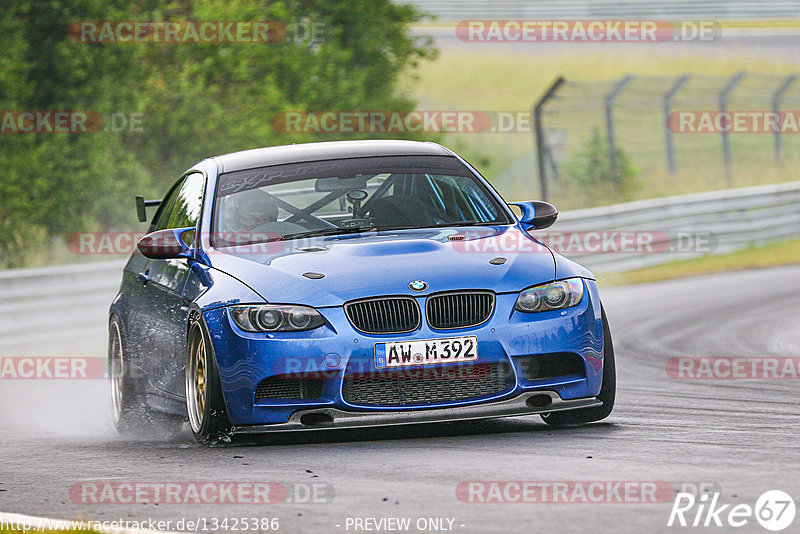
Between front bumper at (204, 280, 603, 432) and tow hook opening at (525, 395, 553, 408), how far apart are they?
0.02 meters

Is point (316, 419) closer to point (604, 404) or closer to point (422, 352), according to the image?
point (422, 352)

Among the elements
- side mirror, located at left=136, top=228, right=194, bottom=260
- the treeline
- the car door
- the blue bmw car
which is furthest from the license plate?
the treeline

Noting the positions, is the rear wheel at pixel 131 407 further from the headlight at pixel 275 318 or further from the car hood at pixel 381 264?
the headlight at pixel 275 318

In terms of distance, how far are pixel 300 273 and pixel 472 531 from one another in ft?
8.41

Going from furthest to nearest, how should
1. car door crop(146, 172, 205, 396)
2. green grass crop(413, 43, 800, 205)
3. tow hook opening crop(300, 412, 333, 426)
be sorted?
1. green grass crop(413, 43, 800, 205)
2. car door crop(146, 172, 205, 396)
3. tow hook opening crop(300, 412, 333, 426)

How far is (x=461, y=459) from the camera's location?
21.5 ft

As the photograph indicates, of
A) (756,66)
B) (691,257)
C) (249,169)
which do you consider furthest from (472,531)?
(756,66)

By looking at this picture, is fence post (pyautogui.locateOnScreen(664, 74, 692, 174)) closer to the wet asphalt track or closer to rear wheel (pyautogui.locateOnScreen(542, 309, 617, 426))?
the wet asphalt track

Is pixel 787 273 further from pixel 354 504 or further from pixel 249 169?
pixel 354 504

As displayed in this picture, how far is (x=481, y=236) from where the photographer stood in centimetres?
794

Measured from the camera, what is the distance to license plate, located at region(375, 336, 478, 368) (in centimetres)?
699

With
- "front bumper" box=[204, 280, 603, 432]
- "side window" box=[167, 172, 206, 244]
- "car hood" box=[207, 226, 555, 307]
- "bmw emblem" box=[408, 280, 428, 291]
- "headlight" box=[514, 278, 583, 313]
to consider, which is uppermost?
"side window" box=[167, 172, 206, 244]

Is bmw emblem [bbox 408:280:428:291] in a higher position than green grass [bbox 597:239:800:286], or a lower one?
higher

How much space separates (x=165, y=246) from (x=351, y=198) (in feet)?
3.69
